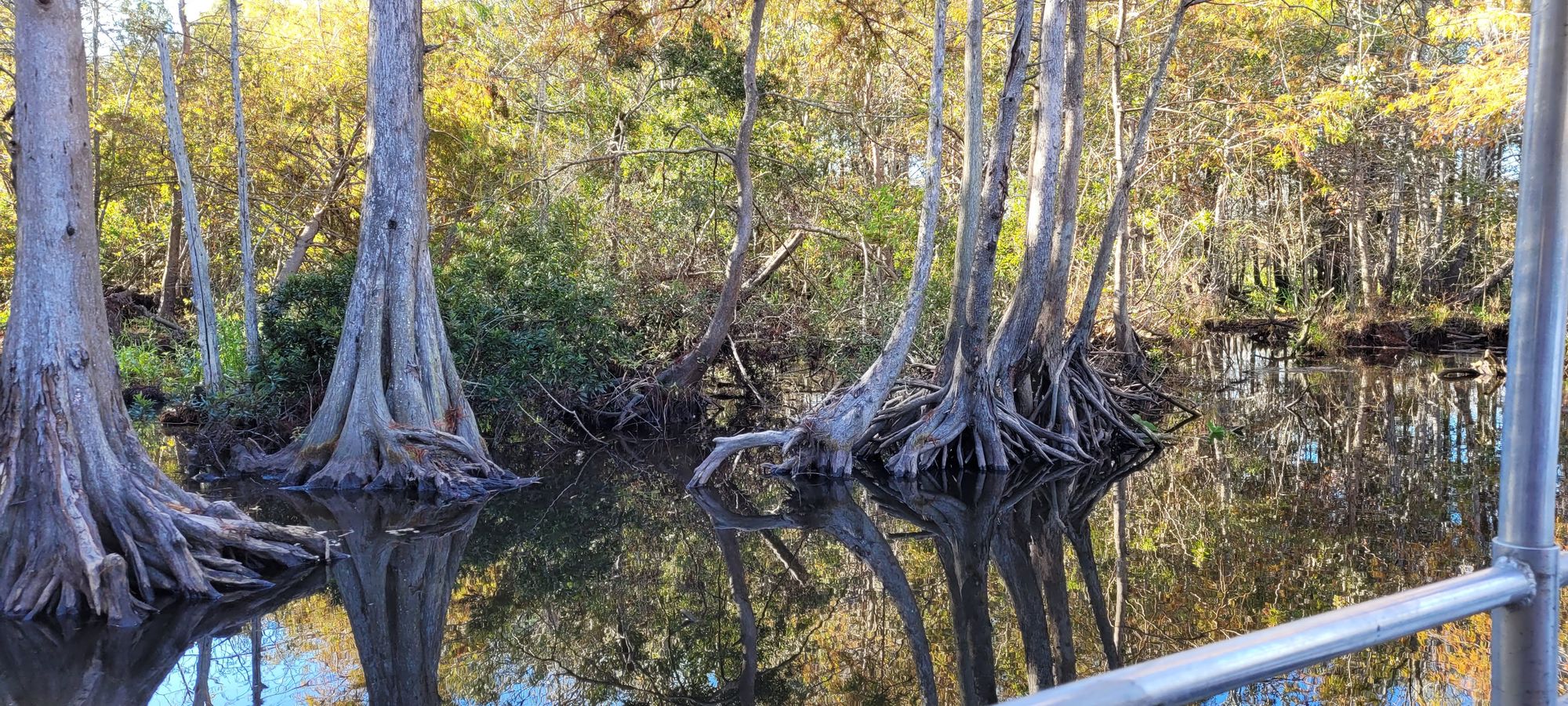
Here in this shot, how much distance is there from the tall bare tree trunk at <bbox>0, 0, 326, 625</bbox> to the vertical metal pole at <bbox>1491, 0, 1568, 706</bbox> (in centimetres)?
671

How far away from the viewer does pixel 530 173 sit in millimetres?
16188

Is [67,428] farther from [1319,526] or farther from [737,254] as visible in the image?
[737,254]

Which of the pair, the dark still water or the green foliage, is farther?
the green foliage

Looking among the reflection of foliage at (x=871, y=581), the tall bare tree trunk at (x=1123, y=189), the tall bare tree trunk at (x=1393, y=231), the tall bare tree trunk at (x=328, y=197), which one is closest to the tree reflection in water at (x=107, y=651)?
the reflection of foliage at (x=871, y=581)

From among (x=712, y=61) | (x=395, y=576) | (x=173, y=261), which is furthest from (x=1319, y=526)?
(x=173, y=261)

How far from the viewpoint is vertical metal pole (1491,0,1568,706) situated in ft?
4.88

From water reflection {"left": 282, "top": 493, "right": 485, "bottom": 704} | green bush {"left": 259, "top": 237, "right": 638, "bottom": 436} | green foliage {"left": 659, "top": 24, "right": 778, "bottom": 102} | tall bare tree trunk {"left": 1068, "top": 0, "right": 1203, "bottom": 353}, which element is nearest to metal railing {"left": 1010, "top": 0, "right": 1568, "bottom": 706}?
water reflection {"left": 282, "top": 493, "right": 485, "bottom": 704}

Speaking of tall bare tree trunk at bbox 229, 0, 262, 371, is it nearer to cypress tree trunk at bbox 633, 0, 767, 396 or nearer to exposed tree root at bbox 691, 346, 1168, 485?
cypress tree trunk at bbox 633, 0, 767, 396

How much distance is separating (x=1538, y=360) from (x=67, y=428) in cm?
724

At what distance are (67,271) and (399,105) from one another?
4.78 metres

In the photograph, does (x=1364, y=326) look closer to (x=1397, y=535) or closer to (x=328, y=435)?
(x=1397, y=535)

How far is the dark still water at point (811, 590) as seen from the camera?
5355mm

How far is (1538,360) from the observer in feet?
4.94

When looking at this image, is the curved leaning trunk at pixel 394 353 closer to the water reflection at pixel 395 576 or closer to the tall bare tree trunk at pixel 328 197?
the water reflection at pixel 395 576
